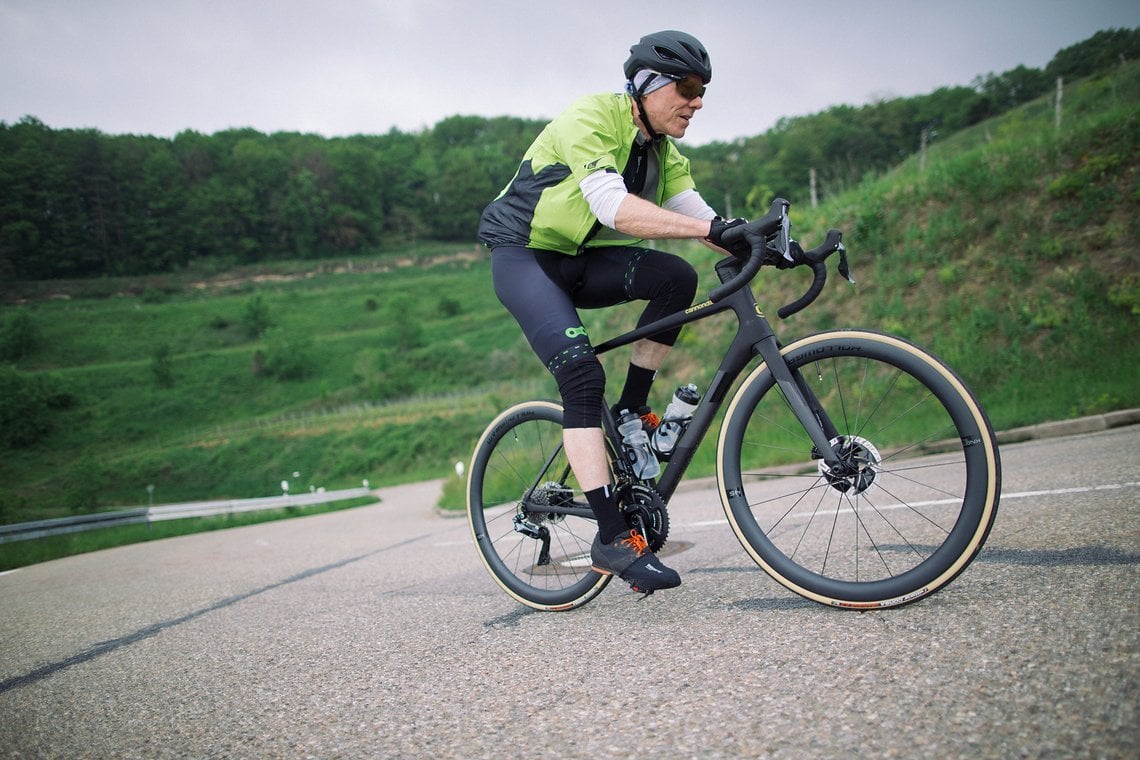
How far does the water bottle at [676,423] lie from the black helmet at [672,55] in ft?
4.26

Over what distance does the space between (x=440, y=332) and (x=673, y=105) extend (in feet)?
278

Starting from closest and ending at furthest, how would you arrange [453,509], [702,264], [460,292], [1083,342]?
[1083,342] → [453,509] → [702,264] → [460,292]

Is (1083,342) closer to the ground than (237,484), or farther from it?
farther from it

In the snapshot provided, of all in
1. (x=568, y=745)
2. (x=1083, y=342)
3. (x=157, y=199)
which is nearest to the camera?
(x=568, y=745)

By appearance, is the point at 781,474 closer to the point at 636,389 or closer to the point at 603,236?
the point at 636,389

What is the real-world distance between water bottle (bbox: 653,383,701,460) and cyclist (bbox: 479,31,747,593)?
133 mm

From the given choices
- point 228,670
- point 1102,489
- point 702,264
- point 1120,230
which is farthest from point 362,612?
point 702,264

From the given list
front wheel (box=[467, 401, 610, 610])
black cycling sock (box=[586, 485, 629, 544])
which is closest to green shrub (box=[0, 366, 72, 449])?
front wheel (box=[467, 401, 610, 610])

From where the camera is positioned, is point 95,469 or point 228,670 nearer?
point 228,670

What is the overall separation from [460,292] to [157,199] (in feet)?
162

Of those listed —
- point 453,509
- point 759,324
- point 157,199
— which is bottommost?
point 453,509

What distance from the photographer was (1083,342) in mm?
9656

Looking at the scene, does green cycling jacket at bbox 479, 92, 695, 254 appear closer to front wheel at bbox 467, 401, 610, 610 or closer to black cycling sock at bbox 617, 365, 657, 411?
black cycling sock at bbox 617, 365, 657, 411

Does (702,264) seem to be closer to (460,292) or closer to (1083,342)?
(1083,342)
